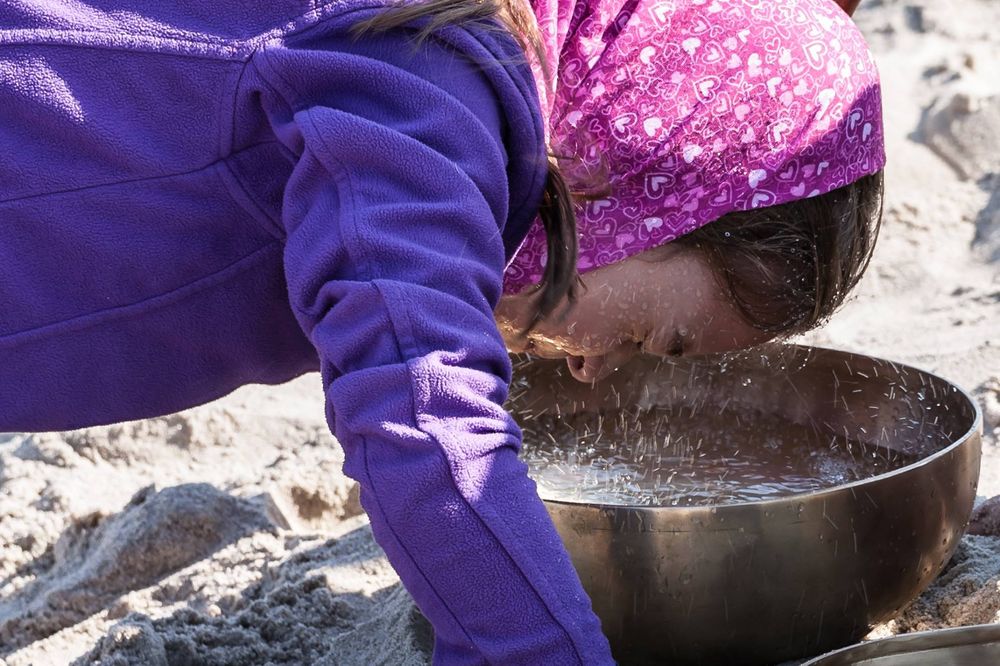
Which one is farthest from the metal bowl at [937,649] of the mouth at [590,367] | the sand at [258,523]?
the mouth at [590,367]

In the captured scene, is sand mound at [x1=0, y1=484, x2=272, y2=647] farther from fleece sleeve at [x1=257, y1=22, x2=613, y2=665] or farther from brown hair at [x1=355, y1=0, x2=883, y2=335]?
fleece sleeve at [x1=257, y1=22, x2=613, y2=665]

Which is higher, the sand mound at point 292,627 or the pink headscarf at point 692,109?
the pink headscarf at point 692,109

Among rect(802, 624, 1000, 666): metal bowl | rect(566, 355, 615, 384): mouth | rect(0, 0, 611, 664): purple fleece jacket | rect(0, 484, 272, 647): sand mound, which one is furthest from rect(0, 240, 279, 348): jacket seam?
rect(0, 484, 272, 647): sand mound

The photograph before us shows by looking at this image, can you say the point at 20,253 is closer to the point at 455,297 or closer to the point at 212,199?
the point at 212,199

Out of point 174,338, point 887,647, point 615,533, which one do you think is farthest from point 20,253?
point 887,647

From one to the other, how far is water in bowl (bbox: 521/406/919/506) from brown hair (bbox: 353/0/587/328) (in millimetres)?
605

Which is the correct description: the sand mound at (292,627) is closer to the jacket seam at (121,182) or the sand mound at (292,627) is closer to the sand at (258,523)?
the sand at (258,523)

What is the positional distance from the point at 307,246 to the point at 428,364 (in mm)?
162

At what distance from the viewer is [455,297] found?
1.08m

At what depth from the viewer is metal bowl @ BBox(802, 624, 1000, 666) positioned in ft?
4.00

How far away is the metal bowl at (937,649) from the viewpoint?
1220mm

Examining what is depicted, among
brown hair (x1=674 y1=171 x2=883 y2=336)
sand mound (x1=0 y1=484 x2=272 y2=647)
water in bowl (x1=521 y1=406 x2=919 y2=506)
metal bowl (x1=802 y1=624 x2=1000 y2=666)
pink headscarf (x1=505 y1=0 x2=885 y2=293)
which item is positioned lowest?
sand mound (x1=0 y1=484 x2=272 y2=647)

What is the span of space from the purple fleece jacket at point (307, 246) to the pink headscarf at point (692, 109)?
144mm

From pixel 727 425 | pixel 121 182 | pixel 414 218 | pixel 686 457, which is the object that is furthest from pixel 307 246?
pixel 727 425
